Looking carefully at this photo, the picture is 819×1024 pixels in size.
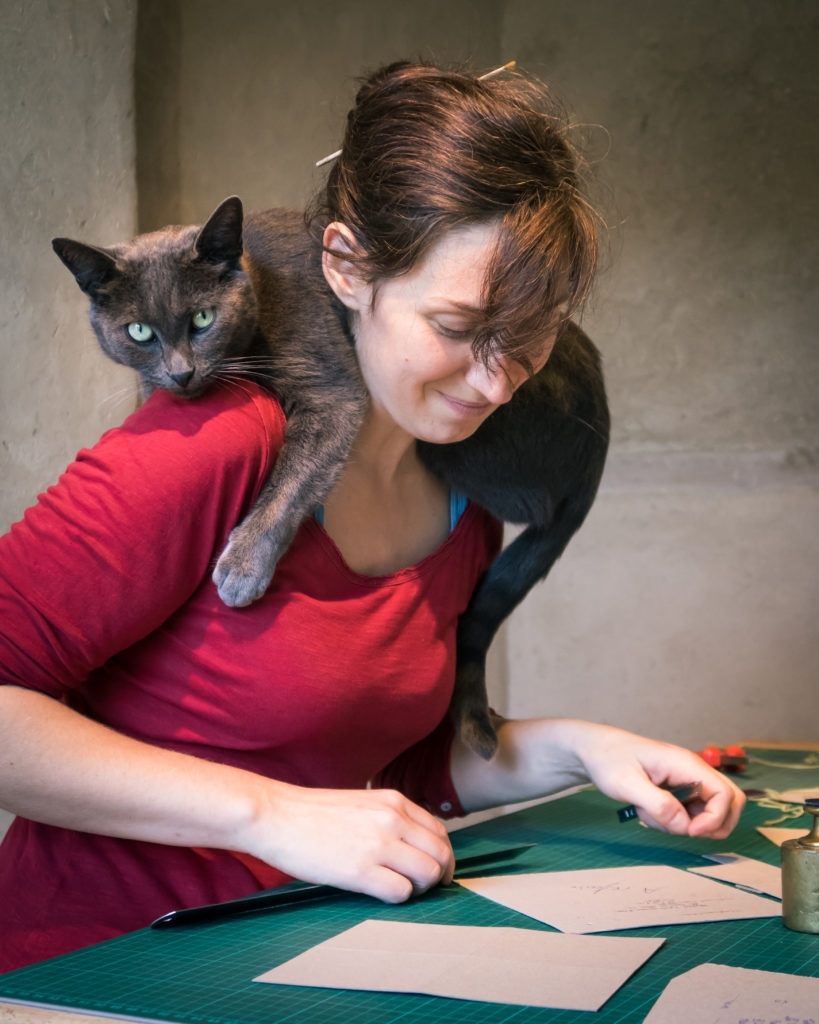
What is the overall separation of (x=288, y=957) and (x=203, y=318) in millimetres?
818

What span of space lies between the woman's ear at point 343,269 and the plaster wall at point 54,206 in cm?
80

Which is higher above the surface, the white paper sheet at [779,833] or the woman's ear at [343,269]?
the woman's ear at [343,269]

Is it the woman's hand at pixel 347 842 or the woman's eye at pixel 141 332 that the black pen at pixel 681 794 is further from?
the woman's eye at pixel 141 332

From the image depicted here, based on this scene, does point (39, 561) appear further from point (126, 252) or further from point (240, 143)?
point (240, 143)

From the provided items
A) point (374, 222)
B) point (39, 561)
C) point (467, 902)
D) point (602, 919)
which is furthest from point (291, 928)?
point (374, 222)

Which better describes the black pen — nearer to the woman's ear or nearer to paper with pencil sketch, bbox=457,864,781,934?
paper with pencil sketch, bbox=457,864,781,934

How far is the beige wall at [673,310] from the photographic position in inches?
104

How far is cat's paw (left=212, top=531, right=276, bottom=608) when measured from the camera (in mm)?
989

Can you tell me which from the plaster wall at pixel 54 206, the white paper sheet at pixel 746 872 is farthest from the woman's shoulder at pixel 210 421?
the plaster wall at pixel 54 206

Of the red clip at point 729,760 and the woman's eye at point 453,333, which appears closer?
the woman's eye at point 453,333

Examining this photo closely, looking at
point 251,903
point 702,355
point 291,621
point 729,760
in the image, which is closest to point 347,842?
point 251,903

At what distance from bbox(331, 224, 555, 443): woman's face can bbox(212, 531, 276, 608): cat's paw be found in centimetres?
23

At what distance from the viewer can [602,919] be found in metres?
0.87

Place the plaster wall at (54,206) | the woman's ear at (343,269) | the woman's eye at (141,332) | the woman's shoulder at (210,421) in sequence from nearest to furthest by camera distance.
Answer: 1. the woman's shoulder at (210,421)
2. the woman's ear at (343,269)
3. the woman's eye at (141,332)
4. the plaster wall at (54,206)
